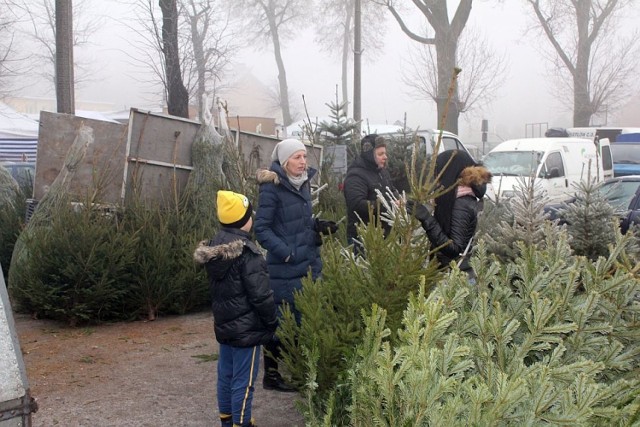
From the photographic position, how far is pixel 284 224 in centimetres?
496

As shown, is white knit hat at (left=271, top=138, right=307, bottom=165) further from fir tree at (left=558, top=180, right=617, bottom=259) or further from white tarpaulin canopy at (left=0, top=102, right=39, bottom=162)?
white tarpaulin canopy at (left=0, top=102, right=39, bottom=162)

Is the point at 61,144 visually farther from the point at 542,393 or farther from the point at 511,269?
the point at 542,393

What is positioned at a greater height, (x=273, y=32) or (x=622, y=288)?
(x=273, y=32)

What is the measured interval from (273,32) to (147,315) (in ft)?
140

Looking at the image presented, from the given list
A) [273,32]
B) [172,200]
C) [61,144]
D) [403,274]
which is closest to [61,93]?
[61,144]

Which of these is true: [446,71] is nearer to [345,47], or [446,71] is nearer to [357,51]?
[357,51]

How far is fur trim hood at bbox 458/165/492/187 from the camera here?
16.3ft

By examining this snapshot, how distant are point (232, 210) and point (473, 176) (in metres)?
1.77

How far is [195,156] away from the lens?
845 centimetres

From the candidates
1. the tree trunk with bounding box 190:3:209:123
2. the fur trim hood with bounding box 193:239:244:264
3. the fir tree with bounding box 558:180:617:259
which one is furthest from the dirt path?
the tree trunk with bounding box 190:3:209:123

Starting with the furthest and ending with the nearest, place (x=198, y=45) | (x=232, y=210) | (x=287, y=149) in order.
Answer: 1. (x=198, y=45)
2. (x=287, y=149)
3. (x=232, y=210)

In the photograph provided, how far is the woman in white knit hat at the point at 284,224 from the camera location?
4871 millimetres

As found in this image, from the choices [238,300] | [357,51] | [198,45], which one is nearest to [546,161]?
[357,51]

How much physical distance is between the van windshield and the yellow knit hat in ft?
41.2
